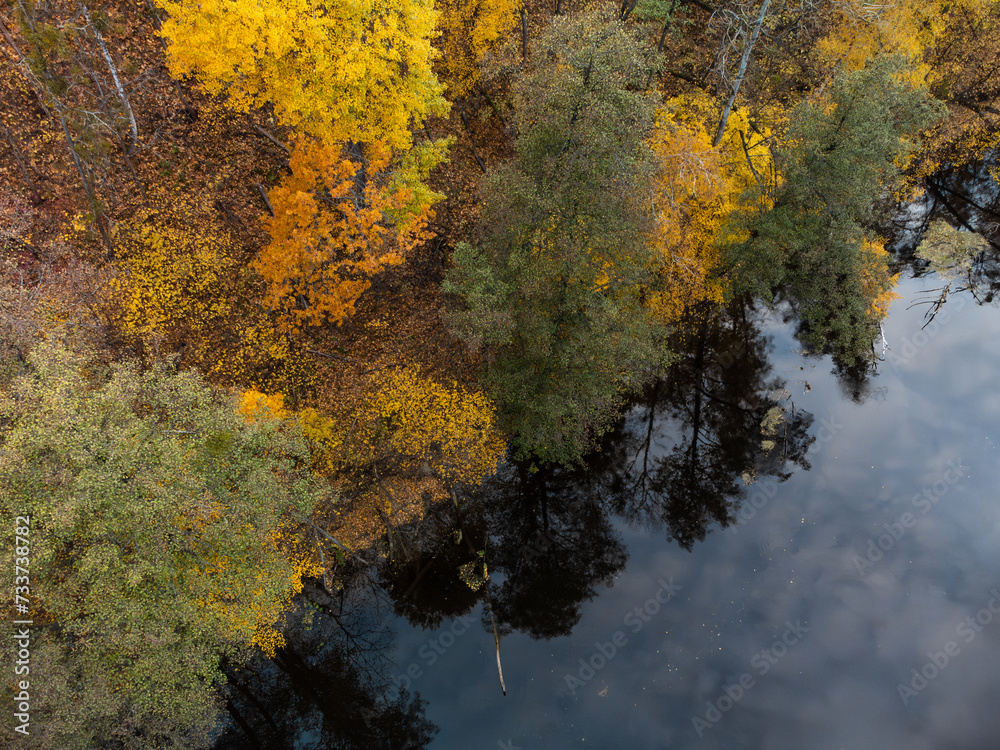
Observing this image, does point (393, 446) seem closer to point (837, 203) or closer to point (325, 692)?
point (325, 692)

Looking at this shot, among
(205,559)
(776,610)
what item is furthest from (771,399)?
(205,559)

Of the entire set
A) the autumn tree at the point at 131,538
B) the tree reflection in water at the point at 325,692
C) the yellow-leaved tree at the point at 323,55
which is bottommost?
the tree reflection in water at the point at 325,692

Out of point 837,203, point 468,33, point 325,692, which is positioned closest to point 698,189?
point 837,203

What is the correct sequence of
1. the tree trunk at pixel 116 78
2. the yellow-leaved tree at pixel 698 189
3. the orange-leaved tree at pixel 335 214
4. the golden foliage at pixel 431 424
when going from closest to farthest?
1. the orange-leaved tree at pixel 335 214
2. the tree trunk at pixel 116 78
3. the yellow-leaved tree at pixel 698 189
4. the golden foliage at pixel 431 424

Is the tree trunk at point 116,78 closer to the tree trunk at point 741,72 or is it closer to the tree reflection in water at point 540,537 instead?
the tree reflection in water at point 540,537

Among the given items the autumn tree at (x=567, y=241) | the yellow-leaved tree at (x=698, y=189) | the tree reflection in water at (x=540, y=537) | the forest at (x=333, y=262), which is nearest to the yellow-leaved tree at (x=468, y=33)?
the forest at (x=333, y=262)

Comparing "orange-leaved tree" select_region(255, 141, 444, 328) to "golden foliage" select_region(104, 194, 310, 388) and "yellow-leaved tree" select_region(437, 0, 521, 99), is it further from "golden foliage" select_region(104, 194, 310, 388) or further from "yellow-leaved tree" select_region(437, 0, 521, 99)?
"yellow-leaved tree" select_region(437, 0, 521, 99)
